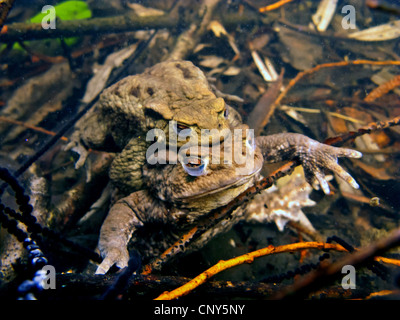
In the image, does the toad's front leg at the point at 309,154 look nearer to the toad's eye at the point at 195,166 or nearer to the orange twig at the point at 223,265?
the orange twig at the point at 223,265

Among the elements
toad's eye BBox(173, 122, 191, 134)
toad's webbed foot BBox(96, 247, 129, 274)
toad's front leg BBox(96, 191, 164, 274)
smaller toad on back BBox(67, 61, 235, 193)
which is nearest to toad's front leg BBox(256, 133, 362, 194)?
smaller toad on back BBox(67, 61, 235, 193)

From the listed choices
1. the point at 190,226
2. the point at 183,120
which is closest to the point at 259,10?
the point at 183,120


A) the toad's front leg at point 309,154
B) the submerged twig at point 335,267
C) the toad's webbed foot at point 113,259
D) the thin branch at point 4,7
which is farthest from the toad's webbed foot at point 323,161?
the thin branch at point 4,7

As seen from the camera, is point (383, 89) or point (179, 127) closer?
point (179, 127)

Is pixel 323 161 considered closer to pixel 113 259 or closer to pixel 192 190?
pixel 192 190

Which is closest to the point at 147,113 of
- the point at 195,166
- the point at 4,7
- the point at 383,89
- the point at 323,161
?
the point at 195,166

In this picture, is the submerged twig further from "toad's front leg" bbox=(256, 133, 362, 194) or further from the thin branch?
the thin branch
